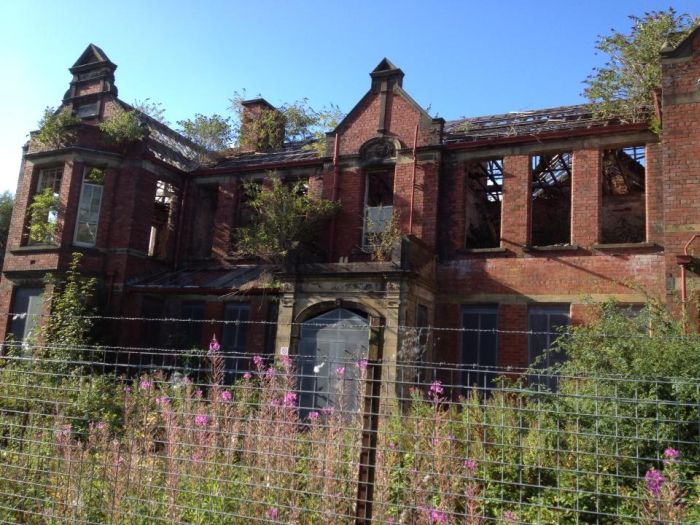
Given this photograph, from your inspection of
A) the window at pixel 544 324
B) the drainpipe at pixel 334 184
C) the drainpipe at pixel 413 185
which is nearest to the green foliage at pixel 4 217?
the drainpipe at pixel 334 184

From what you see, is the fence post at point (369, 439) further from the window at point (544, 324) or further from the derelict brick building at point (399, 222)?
the window at point (544, 324)

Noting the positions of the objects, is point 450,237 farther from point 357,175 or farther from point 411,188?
point 357,175

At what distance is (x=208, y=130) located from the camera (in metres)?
25.7

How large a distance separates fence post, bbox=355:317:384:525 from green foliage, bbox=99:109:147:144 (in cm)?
1583

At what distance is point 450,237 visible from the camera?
1538cm

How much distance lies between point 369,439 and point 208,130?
23858 mm

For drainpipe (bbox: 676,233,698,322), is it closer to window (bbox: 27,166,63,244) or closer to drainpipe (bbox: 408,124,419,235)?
drainpipe (bbox: 408,124,419,235)

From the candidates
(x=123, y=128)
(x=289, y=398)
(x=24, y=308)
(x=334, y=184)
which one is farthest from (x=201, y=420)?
(x=24, y=308)

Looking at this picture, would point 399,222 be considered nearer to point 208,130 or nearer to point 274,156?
point 274,156

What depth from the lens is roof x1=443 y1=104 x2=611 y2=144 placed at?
49.3ft

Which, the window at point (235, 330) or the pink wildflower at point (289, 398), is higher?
the window at point (235, 330)

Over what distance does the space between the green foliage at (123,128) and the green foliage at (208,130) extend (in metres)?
7.62

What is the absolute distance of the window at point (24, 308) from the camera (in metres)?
17.1

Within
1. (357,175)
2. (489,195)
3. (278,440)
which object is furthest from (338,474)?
(489,195)
